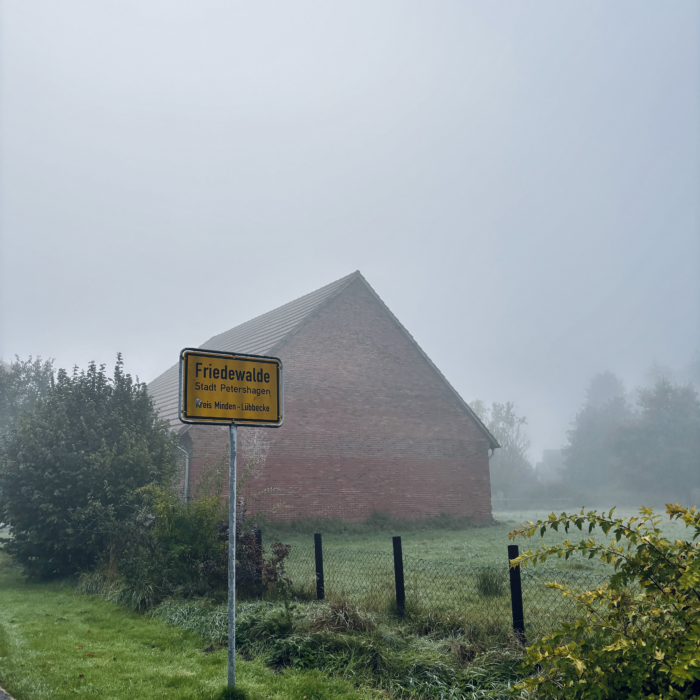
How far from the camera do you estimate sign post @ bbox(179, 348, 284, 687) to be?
5.05 meters

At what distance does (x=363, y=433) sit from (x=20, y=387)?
88.6 feet

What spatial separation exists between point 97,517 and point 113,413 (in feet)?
7.65

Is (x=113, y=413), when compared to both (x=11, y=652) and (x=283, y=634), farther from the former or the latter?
A: (x=283, y=634)

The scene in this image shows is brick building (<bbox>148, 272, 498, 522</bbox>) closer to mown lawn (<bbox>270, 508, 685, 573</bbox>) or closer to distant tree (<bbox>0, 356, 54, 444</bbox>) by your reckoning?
mown lawn (<bbox>270, 508, 685, 573</bbox>)

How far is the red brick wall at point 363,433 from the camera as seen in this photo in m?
20.7

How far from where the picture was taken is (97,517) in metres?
12.0

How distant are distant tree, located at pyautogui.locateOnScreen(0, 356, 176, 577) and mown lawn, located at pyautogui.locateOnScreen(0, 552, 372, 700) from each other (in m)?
3.04

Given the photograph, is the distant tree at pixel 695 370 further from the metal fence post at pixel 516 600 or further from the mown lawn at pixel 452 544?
the metal fence post at pixel 516 600

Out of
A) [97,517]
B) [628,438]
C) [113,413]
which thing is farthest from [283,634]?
[628,438]

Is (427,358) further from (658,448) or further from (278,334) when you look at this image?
(658,448)

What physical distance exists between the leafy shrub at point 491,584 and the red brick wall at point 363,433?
12.7 meters

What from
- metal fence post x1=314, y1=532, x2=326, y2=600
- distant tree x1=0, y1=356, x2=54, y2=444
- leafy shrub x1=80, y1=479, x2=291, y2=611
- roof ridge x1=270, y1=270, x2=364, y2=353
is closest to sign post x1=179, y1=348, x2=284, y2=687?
metal fence post x1=314, y1=532, x2=326, y2=600

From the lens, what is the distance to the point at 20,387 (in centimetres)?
3747

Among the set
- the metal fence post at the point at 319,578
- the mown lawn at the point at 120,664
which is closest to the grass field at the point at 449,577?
the metal fence post at the point at 319,578
